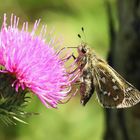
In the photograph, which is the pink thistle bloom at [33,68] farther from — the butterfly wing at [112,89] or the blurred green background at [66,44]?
the blurred green background at [66,44]

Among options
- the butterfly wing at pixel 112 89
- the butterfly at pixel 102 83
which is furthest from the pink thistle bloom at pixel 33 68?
the butterfly wing at pixel 112 89

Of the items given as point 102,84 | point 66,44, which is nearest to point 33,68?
point 102,84

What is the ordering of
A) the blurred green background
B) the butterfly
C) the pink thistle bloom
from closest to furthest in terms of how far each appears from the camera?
the pink thistle bloom < the butterfly < the blurred green background

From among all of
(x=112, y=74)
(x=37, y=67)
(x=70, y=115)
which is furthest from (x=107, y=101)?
(x=70, y=115)

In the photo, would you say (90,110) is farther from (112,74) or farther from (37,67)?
(37,67)

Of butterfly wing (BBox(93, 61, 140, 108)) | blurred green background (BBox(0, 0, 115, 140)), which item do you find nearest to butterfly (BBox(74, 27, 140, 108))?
butterfly wing (BBox(93, 61, 140, 108))

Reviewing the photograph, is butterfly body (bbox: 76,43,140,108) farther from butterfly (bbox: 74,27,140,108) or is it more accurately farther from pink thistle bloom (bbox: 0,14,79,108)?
pink thistle bloom (bbox: 0,14,79,108)

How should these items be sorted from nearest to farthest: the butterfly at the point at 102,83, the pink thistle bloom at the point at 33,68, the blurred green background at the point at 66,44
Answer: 1. the pink thistle bloom at the point at 33,68
2. the butterfly at the point at 102,83
3. the blurred green background at the point at 66,44

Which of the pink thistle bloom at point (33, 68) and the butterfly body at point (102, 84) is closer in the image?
the pink thistle bloom at point (33, 68)

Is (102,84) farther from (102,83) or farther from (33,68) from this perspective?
(33,68)
